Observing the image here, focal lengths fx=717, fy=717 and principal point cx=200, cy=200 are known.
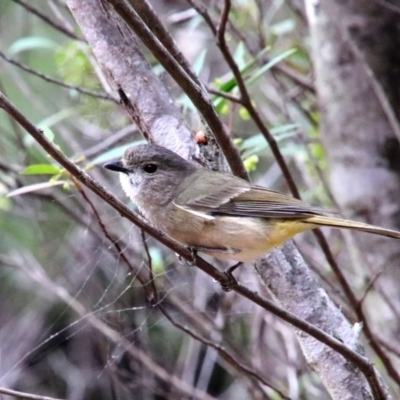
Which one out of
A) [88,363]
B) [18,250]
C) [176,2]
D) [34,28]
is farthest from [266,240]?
[34,28]

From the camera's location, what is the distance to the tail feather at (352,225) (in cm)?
233

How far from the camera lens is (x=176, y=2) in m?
5.65

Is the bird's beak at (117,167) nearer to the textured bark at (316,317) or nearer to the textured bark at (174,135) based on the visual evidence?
the textured bark at (174,135)

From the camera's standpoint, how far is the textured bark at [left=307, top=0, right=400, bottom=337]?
3.54 meters

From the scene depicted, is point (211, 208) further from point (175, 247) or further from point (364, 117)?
point (364, 117)

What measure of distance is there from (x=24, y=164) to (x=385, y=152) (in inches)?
78.5

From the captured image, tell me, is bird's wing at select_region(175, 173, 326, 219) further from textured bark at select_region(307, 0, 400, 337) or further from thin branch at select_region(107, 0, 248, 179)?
textured bark at select_region(307, 0, 400, 337)

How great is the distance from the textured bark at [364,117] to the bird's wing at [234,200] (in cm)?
98

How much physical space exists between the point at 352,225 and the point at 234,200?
0.50m

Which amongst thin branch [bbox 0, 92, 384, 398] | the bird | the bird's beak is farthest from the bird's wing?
thin branch [bbox 0, 92, 384, 398]

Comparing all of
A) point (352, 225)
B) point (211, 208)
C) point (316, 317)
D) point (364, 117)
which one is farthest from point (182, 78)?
point (364, 117)

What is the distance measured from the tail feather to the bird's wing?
0.29ft

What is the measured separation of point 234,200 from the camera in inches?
107

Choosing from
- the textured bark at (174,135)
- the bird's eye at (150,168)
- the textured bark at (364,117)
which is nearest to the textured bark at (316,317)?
the textured bark at (174,135)
